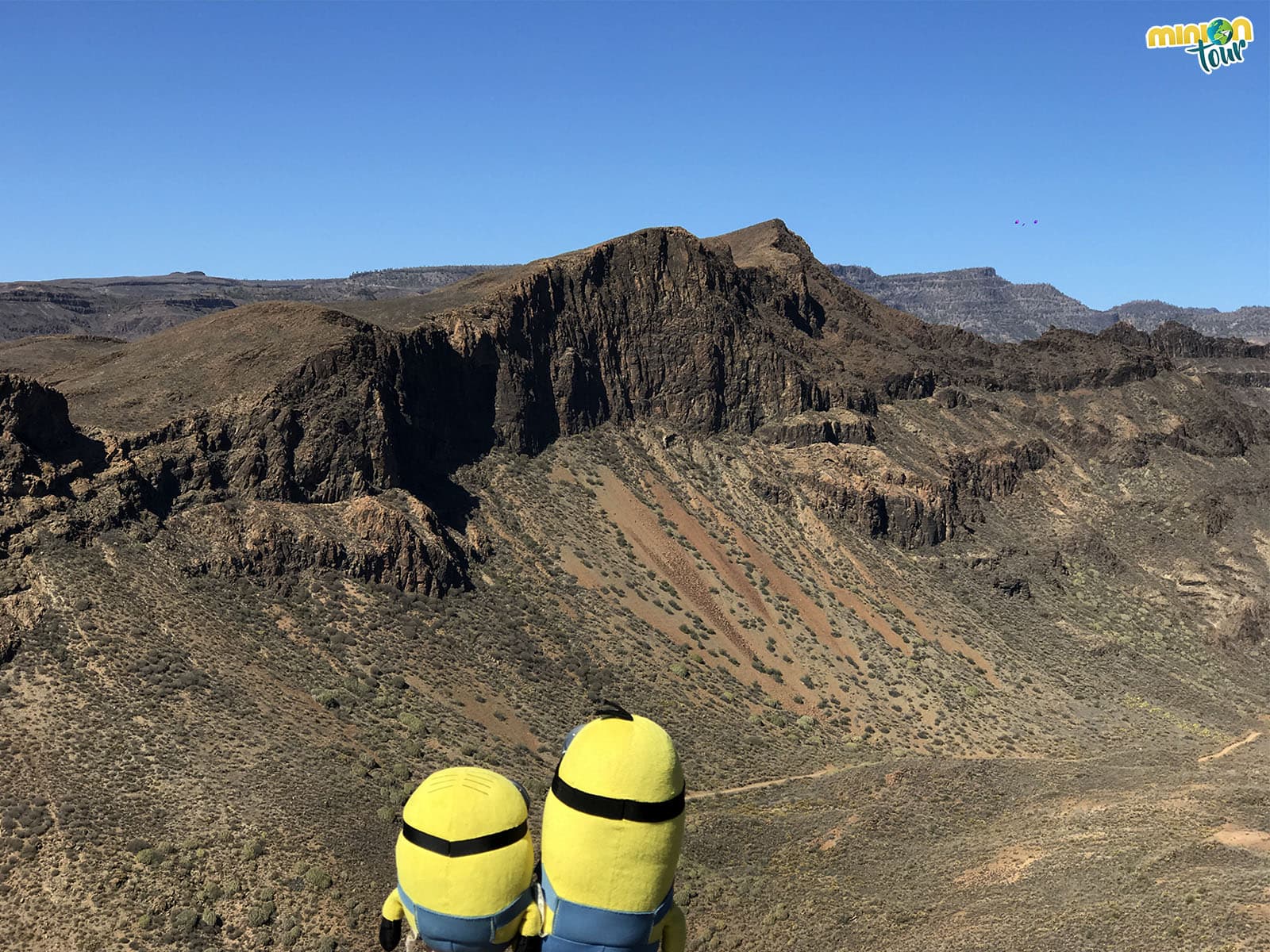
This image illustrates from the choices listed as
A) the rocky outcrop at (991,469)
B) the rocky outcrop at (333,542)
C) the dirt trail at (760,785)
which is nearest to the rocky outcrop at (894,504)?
the rocky outcrop at (991,469)

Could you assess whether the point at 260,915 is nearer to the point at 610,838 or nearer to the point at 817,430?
the point at 610,838

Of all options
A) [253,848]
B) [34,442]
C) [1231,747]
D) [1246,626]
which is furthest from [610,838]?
[1246,626]

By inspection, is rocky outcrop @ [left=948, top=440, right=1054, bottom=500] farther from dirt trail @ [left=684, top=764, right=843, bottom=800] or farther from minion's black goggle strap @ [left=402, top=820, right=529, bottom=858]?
minion's black goggle strap @ [left=402, top=820, right=529, bottom=858]

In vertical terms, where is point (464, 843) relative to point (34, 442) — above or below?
below

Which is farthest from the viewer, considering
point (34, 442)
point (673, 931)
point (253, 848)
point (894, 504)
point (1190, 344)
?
Result: point (1190, 344)

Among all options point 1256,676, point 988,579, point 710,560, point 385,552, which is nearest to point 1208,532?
point 1256,676

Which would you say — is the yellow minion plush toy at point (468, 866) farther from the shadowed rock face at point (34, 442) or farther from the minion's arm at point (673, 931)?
the shadowed rock face at point (34, 442)

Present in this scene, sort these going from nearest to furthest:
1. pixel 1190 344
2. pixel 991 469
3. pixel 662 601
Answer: pixel 662 601, pixel 991 469, pixel 1190 344

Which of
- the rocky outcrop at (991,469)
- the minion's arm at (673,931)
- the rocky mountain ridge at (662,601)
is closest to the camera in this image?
the minion's arm at (673,931)
